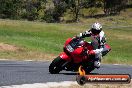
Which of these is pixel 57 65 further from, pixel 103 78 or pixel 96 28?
pixel 103 78

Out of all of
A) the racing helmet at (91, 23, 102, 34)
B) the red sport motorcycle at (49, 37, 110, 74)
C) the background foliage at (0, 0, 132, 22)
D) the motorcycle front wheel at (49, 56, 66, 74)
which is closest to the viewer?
the racing helmet at (91, 23, 102, 34)

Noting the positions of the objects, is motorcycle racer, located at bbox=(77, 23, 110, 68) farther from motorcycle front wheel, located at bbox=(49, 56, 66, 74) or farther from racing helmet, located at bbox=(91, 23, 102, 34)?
motorcycle front wheel, located at bbox=(49, 56, 66, 74)

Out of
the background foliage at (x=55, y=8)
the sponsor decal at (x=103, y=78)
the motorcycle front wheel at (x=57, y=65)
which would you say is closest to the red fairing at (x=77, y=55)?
the motorcycle front wheel at (x=57, y=65)

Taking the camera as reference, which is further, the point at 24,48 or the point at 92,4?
the point at 92,4

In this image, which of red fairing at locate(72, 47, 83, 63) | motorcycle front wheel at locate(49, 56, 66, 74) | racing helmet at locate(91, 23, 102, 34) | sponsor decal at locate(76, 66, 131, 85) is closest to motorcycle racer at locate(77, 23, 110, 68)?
racing helmet at locate(91, 23, 102, 34)

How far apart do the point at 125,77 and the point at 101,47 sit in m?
2.66

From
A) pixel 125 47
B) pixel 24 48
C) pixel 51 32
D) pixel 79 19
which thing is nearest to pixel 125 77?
pixel 24 48

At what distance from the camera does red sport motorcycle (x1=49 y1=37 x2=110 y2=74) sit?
48.4ft

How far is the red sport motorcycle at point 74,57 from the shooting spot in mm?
14766

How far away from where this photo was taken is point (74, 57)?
14.8 meters

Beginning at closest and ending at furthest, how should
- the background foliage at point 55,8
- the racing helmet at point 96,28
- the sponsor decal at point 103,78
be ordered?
the sponsor decal at point 103,78 < the racing helmet at point 96,28 < the background foliage at point 55,8

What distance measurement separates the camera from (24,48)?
→ 28094 mm

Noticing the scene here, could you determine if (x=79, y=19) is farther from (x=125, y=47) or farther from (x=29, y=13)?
(x=125, y=47)

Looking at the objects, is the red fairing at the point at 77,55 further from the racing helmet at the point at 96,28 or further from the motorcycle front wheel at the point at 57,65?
the racing helmet at the point at 96,28
